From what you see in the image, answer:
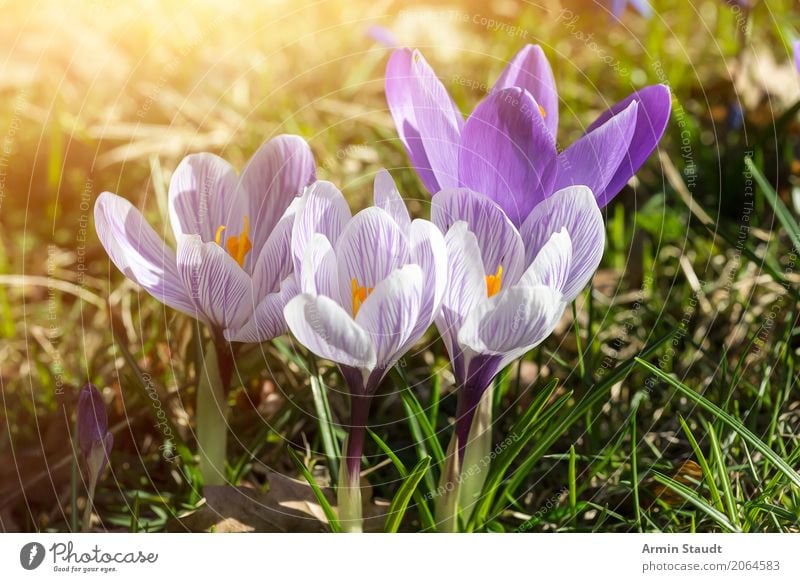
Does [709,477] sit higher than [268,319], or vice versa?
[268,319]

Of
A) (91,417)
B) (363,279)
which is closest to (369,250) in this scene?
(363,279)

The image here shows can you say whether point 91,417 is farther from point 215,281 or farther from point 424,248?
point 424,248

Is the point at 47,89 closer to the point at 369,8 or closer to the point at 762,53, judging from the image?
the point at 369,8

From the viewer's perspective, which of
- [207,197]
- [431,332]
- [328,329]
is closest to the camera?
[328,329]

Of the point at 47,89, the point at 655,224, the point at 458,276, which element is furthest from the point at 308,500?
the point at 47,89

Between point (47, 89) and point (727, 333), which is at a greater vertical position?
point (47, 89)

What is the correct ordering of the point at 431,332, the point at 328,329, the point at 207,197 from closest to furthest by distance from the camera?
the point at 328,329 < the point at 207,197 < the point at 431,332
